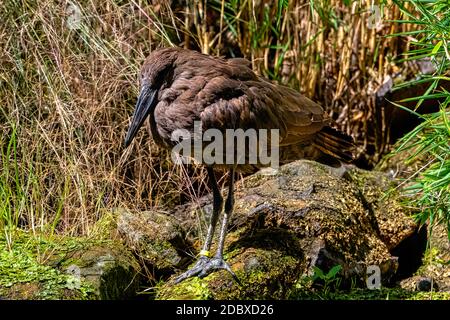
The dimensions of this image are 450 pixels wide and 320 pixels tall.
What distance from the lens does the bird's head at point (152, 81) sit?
4.45 metres

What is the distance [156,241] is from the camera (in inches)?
181

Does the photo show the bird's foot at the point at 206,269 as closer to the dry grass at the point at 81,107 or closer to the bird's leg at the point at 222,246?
the bird's leg at the point at 222,246

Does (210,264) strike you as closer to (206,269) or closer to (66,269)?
(206,269)

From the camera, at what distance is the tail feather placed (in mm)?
5105

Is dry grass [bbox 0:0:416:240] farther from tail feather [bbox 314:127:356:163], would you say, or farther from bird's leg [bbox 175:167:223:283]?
tail feather [bbox 314:127:356:163]

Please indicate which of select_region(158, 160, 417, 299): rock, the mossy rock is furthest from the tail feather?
the mossy rock

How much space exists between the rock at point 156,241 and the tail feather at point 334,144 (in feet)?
3.44

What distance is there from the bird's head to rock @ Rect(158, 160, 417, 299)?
84cm

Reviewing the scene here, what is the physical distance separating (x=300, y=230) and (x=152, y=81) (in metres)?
1.19

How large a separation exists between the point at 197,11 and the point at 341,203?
1.89 meters

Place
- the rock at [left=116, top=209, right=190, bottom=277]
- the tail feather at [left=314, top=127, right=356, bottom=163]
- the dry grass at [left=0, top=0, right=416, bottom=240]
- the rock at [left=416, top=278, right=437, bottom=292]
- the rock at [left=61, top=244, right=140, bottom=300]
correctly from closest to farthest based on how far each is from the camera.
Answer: the rock at [left=61, top=244, right=140, bottom=300] < the rock at [left=116, top=209, right=190, bottom=277] < the dry grass at [left=0, top=0, right=416, bottom=240] < the rock at [left=416, top=278, right=437, bottom=292] < the tail feather at [left=314, top=127, right=356, bottom=163]

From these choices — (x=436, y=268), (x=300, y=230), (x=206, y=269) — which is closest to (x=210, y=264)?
(x=206, y=269)

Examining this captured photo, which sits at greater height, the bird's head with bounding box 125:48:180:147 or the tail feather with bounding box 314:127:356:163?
the bird's head with bounding box 125:48:180:147
